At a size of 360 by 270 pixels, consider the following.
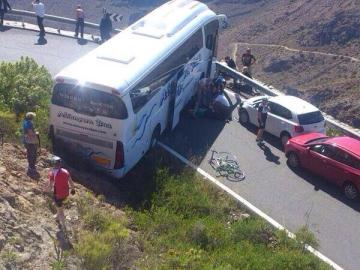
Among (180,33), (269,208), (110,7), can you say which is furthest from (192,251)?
(110,7)

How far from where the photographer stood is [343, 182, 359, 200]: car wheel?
50.2ft

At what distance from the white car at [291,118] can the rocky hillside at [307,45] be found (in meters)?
12.1

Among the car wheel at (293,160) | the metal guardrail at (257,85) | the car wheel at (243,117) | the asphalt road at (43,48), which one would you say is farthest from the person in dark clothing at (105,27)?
the car wheel at (293,160)

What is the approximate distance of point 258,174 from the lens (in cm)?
1653

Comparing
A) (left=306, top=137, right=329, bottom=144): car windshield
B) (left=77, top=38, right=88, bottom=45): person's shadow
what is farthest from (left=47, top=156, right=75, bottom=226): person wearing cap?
(left=77, top=38, right=88, bottom=45): person's shadow

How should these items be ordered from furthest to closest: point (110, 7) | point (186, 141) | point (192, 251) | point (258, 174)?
1. point (110, 7)
2. point (186, 141)
3. point (258, 174)
4. point (192, 251)

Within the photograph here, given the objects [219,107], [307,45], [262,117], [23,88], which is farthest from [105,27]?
[307,45]

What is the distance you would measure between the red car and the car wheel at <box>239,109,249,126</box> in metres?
2.72

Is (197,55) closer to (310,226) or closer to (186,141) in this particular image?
(186,141)

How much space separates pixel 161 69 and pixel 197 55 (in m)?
3.99

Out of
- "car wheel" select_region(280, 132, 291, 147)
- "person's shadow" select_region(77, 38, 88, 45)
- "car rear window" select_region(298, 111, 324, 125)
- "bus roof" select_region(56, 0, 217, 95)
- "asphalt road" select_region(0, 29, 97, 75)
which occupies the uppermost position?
"bus roof" select_region(56, 0, 217, 95)

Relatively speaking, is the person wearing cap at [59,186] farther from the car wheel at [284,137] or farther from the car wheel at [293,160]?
the car wheel at [284,137]

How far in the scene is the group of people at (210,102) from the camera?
2003 centimetres

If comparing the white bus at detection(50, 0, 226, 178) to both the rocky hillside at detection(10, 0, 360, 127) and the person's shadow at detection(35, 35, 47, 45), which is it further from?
the rocky hillside at detection(10, 0, 360, 127)
